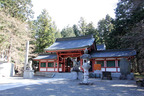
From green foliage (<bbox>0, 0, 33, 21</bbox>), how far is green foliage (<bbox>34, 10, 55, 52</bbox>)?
2681 mm

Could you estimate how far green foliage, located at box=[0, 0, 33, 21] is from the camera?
2022 cm

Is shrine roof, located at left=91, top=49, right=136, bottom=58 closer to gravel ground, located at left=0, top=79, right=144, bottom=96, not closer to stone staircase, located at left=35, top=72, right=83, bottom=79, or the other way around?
stone staircase, located at left=35, top=72, right=83, bottom=79

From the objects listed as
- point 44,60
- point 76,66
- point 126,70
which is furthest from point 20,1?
point 126,70

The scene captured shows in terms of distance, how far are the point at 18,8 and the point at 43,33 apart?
6325 millimetres

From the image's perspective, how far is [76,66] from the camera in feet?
39.7

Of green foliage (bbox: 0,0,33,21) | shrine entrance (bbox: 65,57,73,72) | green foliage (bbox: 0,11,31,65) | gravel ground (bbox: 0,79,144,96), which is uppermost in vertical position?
green foliage (bbox: 0,0,33,21)

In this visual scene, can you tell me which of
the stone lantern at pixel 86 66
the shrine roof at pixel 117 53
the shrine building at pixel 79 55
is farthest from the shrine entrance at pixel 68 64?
the stone lantern at pixel 86 66

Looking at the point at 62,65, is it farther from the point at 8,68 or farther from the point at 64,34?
the point at 64,34

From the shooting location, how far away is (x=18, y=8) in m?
22.0

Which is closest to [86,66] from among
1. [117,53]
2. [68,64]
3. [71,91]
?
[71,91]

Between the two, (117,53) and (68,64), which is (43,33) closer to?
(68,64)

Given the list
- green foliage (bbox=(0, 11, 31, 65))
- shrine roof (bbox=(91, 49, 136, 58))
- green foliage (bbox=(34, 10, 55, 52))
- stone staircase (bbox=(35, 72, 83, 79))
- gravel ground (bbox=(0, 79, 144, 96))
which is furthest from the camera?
green foliage (bbox=(34, 10, 55, 52))

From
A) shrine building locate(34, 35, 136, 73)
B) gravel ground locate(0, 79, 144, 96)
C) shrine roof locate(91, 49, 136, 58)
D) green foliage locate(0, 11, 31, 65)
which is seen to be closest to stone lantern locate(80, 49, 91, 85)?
gravel ground locate(0, 79, 144, 96)

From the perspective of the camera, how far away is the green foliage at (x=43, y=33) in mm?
24359
